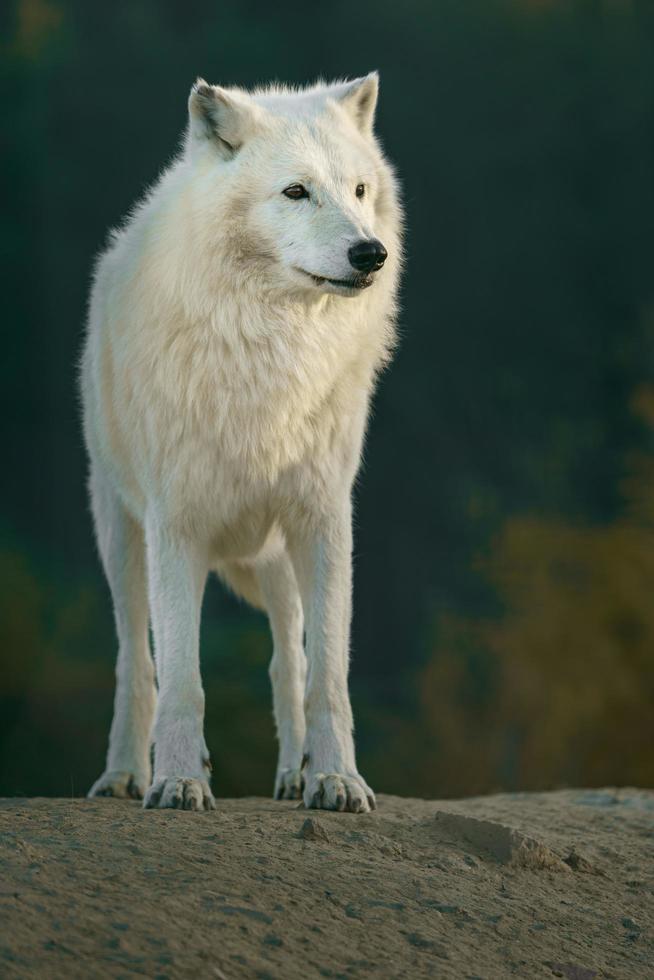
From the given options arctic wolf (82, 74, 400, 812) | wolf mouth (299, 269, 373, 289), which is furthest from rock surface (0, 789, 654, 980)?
wolf mouth (299, 269, 373, 289)

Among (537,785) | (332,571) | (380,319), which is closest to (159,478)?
(332,571)

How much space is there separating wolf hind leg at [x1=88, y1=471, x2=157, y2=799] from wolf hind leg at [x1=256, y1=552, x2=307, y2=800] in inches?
15.9

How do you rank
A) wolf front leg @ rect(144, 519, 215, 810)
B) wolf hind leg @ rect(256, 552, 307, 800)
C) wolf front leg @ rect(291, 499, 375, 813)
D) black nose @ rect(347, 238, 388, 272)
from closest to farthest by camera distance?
black nose @ rect(347, 238, 388, 272), wolf front leg @ rect(144, 519, 215, 810), wolf front leg @ rect(291, 499, 375, 813), wolf hind leg @ rect(256, 552, 307, 800)

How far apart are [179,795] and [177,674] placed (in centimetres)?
33

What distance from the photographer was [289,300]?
149 inches

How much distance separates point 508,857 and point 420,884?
1.42 feet

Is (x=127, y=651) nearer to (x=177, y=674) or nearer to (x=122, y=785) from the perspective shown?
(x=122, y=785)

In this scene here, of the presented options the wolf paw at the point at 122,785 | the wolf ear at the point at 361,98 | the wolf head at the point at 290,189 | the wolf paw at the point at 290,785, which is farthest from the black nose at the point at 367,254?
the wolf paw at the point at 122,785

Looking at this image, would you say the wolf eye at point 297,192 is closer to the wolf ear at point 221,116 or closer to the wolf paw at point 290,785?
the wolf ear at point 221,116

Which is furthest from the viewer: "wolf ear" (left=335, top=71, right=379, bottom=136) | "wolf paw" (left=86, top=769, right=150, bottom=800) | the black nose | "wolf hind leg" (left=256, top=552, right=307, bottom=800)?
"wolf hind leg" (left=256, top=552, right=307, bottom=800)

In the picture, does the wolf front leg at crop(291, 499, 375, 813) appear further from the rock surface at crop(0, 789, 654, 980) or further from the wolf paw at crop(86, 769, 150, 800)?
the wolf paw at crop(86, 769, 150, 800)

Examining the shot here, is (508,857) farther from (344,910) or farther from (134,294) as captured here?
(134,294)

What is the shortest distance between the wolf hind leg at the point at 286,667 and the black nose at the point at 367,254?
1.30m

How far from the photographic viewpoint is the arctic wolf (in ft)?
12.1
